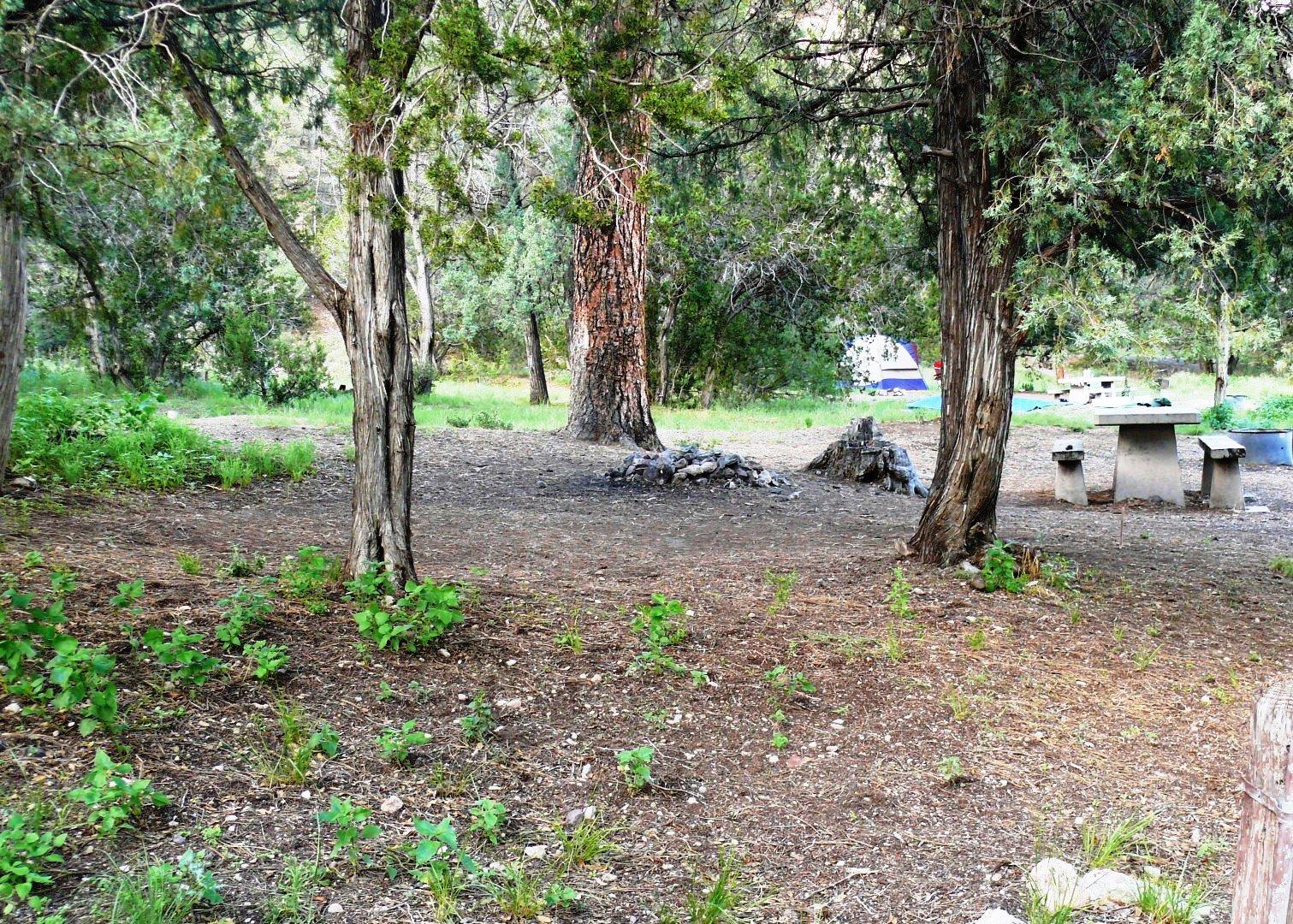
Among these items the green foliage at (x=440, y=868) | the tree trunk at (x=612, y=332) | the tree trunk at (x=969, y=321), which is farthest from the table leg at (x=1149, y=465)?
the green foliage at (x=440, y=868)

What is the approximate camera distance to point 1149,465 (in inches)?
408

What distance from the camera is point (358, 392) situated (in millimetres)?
4535

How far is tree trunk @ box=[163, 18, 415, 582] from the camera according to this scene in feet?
14.1

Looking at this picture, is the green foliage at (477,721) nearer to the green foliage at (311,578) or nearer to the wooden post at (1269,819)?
the green foliage at (311,578)

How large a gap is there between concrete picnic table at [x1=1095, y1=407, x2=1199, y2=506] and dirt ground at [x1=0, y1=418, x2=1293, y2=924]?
3.13m

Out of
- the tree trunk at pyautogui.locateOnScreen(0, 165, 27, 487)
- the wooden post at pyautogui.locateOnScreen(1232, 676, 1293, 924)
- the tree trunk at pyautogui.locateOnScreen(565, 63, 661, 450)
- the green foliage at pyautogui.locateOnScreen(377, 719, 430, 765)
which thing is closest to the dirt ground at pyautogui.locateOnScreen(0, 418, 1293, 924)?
the green foliage at pyautogui.locateOnScreen(377, 719, 430, 765)

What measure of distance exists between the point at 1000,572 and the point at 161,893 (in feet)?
16.0

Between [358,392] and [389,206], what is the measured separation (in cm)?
86

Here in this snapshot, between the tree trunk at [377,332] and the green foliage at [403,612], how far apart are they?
0.12 meters

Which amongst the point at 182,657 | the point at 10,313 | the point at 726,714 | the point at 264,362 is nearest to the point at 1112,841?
the point at 726,714

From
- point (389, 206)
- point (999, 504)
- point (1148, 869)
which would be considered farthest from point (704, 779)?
point (999, 504)

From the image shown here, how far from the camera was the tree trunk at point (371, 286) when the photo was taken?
4.31 metres

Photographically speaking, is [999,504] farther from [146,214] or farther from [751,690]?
[146,214]

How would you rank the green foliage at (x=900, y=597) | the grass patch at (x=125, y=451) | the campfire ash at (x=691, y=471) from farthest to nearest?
the campfire ash at (x=691, y=471) < the grass patch at (x=125, y=451) < the green foliage at (x=900, y=597)
